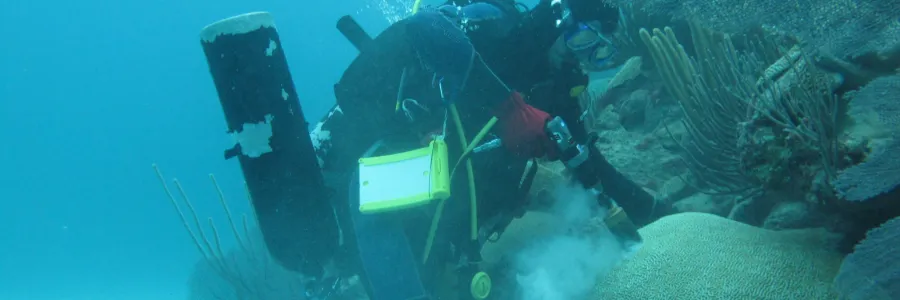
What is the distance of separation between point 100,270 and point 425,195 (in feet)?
146

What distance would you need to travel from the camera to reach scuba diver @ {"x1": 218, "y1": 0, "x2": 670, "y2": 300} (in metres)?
2.96

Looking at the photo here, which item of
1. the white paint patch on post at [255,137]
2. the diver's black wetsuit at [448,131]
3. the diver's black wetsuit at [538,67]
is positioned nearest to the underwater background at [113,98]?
the diver's black wetsuit at [448,131]

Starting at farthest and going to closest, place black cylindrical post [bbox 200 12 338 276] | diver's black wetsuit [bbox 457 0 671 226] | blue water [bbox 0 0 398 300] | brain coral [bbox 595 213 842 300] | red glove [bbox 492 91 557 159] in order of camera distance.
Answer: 1. blue water [bbox 0 0 398 300]
2. black cylindrical post [bbox 200 12 338 276]
3. diver's black wetsuit [bbox 457 0 671 226]
4. red glove [bbox 492 91 557 159]
5. brain coral [bbox 595 213 842 300]

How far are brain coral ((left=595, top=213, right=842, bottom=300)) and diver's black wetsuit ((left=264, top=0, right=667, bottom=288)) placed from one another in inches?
22.8

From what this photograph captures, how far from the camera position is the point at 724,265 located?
2717 mm

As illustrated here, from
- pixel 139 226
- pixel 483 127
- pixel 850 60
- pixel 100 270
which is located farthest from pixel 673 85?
pixel 139 226

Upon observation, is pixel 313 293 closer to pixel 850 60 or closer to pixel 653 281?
pixel 653 281

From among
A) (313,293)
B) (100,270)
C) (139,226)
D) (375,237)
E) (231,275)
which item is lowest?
(139,226)

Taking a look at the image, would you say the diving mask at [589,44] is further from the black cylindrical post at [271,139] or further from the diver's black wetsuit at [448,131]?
the black cylindrical post at [271,139]

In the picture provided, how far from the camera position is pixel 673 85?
4895 mm

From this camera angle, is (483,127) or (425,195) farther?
(483,127)

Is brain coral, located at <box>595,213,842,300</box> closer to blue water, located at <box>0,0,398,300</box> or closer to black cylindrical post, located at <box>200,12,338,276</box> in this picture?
black cylindrical post, located at <box>200,12,338,276</box>

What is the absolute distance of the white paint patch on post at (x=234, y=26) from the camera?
3227 millimetres

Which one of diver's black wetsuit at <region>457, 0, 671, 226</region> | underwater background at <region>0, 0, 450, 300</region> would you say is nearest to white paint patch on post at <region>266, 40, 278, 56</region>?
diver's black wetsuit at <region>457, 0, 671, 226</region>
